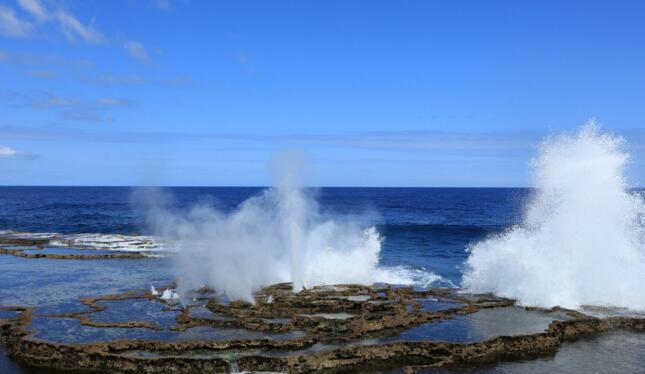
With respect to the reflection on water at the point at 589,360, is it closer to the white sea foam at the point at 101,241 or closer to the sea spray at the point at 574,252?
the sea spray at the point at 574,252

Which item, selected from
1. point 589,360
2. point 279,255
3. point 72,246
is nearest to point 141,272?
point 279,255

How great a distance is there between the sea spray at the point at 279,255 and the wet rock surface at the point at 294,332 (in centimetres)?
307

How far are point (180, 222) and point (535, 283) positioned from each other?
151ft

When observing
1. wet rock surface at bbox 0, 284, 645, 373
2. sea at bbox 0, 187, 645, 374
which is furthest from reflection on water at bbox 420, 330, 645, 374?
wet rock surface at bbox 0, 284, 645, 373

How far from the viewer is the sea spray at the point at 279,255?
28234 mm

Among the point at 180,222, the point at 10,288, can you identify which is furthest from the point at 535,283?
the point at 180,222

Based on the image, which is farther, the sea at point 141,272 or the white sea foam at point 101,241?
the white sea foam at point 101,241

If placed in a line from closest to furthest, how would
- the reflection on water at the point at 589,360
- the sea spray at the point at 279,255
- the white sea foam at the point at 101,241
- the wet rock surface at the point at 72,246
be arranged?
the reflection on water at the point at 589,360 → the sea spray at the point at 279,255 → the wet rock surface at the point at 72,246 → the white sea foam at the point at 101,241

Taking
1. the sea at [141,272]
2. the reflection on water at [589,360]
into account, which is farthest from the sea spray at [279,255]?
the reflection on water at [589,360]

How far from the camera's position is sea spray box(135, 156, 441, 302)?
28234 millimetres

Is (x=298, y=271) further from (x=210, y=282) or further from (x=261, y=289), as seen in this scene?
(x=210, y=282)

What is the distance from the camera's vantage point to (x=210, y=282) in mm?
28438

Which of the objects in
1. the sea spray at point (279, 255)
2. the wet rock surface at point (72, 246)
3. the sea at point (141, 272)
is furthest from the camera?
the wet rock surface at point (72, 246)

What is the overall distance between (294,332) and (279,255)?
13.6 meters
